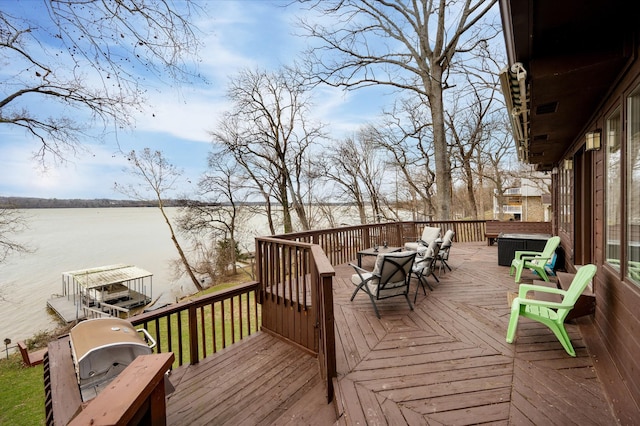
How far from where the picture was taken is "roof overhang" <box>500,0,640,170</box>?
177 cm

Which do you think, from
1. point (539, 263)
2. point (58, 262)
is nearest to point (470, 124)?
point (539, 263)

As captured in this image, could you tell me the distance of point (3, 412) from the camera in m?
6.43

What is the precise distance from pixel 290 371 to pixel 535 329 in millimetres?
2803

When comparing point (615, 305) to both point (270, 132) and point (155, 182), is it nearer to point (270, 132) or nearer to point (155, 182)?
point (270, 132)

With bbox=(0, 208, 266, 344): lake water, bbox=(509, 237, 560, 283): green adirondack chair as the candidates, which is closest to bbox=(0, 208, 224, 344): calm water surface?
bbox=(0, 208, 266, 344): lake water

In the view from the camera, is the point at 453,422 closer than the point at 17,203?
Yes

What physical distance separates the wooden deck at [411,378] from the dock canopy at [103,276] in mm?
12671

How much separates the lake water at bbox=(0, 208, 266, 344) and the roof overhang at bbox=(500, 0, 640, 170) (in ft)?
43.9

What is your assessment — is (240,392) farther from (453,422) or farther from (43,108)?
(43,108)

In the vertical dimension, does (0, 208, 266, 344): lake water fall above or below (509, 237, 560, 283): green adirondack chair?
below

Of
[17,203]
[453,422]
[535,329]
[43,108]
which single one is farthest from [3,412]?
[535,329]

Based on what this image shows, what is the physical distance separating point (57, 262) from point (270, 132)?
664 inches

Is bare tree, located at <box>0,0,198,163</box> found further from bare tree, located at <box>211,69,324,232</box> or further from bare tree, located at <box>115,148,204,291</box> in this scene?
bare tree, located at <box>115,148,204,291</box>

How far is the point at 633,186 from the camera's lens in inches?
86.7
